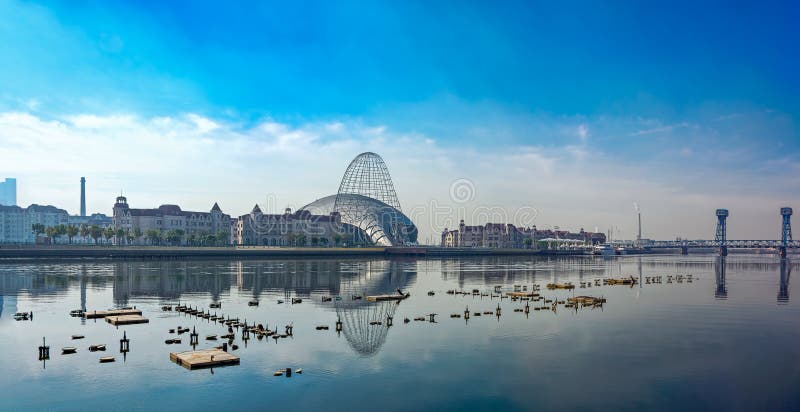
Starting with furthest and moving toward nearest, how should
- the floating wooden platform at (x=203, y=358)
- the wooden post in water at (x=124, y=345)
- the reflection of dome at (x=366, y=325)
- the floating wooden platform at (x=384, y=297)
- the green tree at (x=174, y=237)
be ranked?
the green tree at (x=174, y=237)
the floating wooden platform at (x=384, y=297)
the reflection of dome at (x=366, y=325)
the wooden post in water at (x=124, y=345)
the floating wooden platform at (x=203, y=358)

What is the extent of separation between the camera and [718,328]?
46688mm

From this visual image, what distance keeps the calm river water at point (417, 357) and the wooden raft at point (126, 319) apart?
953 mm

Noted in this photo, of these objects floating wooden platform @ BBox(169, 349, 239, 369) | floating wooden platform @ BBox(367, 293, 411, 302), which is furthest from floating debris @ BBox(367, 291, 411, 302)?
floating wooden platform @ BBox(169, 349, 239, 369)

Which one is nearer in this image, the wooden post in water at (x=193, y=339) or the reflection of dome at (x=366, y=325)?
the wooden post in water at (x=193, y=339)

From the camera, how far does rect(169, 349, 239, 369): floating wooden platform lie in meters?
31.0

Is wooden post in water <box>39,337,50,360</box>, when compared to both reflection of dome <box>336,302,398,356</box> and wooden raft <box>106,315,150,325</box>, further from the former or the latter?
reflection of dome <box>336,302,398,356</box>

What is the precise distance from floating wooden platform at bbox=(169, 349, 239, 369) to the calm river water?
0.59m

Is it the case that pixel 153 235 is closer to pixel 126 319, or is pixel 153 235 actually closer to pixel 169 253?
pixel 169 253

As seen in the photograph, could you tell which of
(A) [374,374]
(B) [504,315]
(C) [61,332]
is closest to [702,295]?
Result: (B) [504,315]

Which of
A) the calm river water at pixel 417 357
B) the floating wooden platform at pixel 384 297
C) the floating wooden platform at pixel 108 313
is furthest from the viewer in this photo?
the floating wooden platform at pixel 384 297

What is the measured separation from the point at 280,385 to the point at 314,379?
1825 millimetres

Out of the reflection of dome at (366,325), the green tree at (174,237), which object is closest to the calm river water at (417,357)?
the reflection of dome at (366,325)

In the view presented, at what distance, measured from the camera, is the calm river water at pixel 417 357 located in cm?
2664

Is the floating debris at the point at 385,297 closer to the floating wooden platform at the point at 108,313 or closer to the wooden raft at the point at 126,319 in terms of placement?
the floating wooden platform at the point at 108,313
